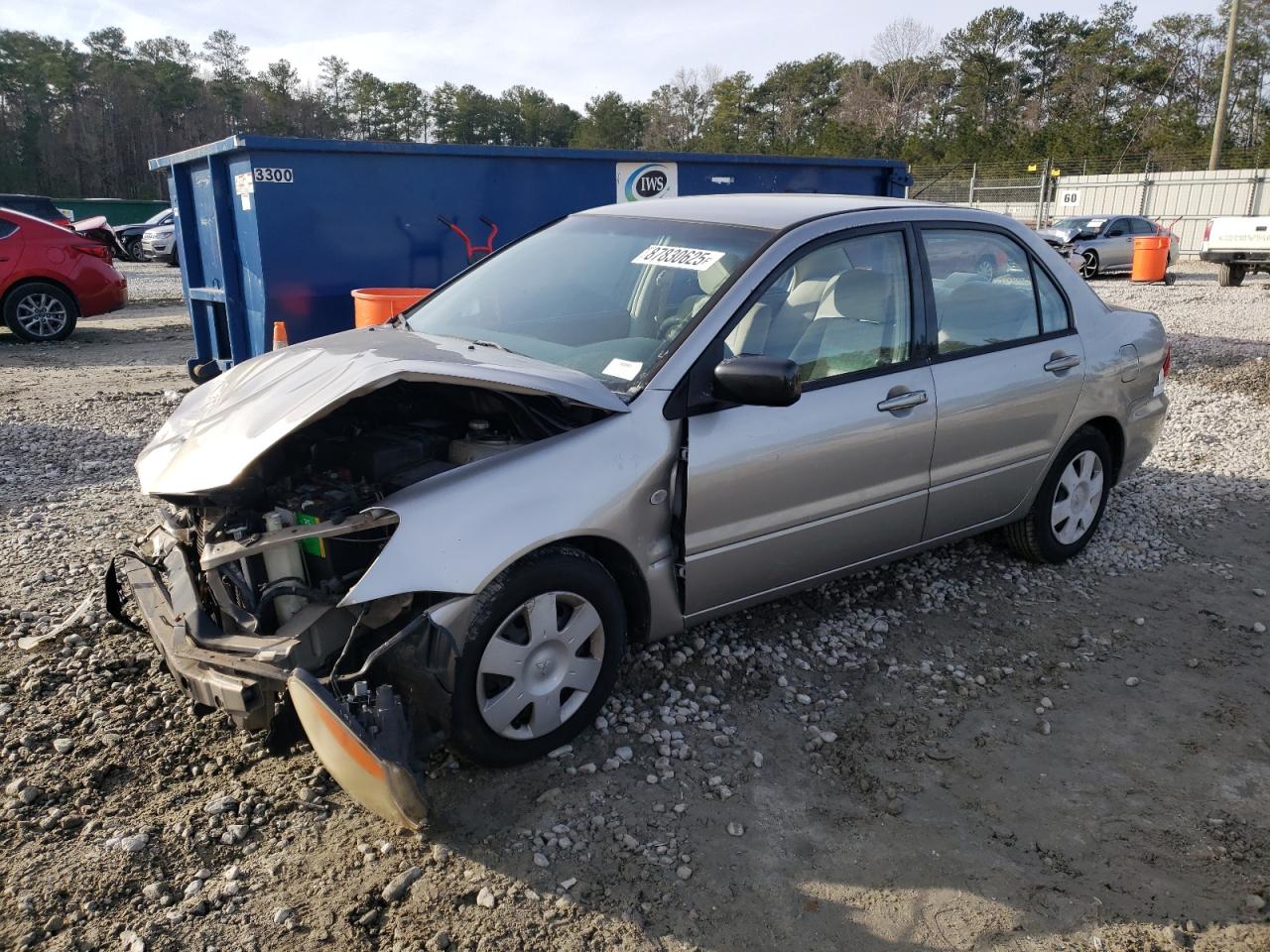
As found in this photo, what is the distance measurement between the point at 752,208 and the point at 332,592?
228 cm

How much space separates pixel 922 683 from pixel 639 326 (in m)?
1.79

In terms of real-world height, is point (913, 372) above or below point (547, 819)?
above

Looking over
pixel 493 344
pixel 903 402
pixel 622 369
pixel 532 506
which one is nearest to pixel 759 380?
pixel 622 369

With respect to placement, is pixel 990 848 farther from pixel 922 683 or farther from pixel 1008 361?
pixel 1008 361

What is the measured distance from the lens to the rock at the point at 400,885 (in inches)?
102

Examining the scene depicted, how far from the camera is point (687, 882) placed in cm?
268

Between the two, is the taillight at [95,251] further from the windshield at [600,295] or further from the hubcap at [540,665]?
the hubcap at [540,665]

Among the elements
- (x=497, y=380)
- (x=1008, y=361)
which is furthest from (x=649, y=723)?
(x=1008, y=361)

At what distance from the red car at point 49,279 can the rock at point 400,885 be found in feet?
38.7

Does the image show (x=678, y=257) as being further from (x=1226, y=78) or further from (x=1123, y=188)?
(x=1226, y=78)

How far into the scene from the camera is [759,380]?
122 inches

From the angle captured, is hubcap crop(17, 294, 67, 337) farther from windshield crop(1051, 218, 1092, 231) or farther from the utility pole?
the utility pole

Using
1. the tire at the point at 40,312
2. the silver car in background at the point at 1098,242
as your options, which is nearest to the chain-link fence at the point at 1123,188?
the silver car in background at the point at 1098,242

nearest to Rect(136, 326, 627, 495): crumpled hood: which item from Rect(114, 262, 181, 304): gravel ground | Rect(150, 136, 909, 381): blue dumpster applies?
Rect(150, 136, 909, 381): blue dumpster
